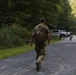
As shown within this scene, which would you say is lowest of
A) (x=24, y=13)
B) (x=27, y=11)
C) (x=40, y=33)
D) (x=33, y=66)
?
(x=33, y=66)

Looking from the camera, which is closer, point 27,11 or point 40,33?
point 40,33

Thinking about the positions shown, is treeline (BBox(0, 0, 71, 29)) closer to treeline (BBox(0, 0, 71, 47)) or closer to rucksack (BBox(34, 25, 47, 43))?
treeline (BBox(0, 0, 71, 47))

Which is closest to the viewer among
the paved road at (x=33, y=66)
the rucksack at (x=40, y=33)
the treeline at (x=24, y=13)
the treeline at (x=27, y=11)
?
the paved road at (x=33, y=66)

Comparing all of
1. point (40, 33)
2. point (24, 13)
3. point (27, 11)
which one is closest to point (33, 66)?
point (40, 33)

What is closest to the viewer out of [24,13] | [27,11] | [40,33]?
[40,33]

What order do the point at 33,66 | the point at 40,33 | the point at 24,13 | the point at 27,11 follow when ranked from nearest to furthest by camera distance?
the point at 40,33 < the point at 33,66 < the point at 24,13 < the point at 27,11

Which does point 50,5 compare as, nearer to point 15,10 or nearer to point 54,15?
point 54,15

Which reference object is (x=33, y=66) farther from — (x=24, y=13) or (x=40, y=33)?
(x=24, y=13)

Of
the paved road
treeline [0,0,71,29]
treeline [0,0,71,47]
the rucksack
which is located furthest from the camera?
treeline [0,0,71,29]

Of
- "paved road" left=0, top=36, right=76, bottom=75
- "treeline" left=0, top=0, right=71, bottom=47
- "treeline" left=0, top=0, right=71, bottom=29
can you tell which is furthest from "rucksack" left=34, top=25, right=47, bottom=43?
"treeline" left=0, top=0, right=71, bottom=29

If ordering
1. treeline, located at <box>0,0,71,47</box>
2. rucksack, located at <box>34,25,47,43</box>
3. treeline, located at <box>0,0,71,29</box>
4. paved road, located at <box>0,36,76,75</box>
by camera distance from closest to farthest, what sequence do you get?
paved road, located at <box>0,36,76,75</box>, rucksack, located at <box>34,25,47,43</box>, treeline, located at <box>0,0,71,47</box>, treeline, located at <box>0,0,71,29</box>

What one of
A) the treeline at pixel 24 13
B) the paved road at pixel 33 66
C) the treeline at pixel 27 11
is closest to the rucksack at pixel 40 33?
the paved road at pixel 33 66

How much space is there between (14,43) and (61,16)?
2221 inches

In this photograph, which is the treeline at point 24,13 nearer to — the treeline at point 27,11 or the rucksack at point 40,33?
the treeline at point 27,11
